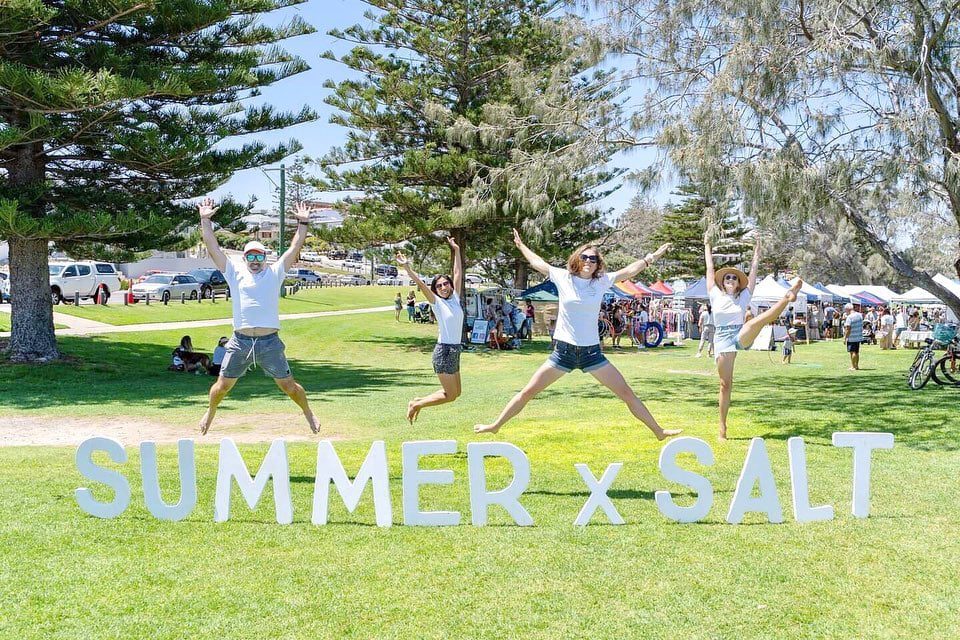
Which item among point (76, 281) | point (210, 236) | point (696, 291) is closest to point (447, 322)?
point (210, 236)

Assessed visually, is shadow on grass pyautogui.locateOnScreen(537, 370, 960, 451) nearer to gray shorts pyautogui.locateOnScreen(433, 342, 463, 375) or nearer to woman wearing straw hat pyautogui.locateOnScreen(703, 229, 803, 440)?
woman wearing straw hat pyautogui.locateOnScreen(703, 229, 803, 440)

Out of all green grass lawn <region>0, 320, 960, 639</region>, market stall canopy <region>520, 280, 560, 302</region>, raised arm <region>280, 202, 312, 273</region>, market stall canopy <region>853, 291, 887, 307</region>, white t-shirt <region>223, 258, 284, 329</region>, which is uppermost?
raised arm <region>280, 202, 312, 273</region>

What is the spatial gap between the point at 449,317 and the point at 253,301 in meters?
1.66

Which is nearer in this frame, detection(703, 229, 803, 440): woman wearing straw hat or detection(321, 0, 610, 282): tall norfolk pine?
detection(703, 229, 803, 440): woman wearing straw hat

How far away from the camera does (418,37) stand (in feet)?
88.1

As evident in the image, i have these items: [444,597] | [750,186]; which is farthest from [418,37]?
[444,597]

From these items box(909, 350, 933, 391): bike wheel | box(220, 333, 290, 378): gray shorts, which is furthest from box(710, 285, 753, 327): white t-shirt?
box(909, 350, 933, 391): bike wheel

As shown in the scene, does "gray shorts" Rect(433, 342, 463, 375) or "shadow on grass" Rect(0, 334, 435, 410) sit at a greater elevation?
"gray shorts" Rect(433, 342, 463, 375)

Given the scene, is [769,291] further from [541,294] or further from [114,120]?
[114,120]

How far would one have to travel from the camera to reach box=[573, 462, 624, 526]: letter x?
17.7 feet

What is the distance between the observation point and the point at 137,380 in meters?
16.5

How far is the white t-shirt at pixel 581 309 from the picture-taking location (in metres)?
6.57

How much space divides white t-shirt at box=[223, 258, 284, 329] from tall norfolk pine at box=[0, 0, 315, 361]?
30.7 feet

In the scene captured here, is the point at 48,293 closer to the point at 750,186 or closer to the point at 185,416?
the point at 185,416
